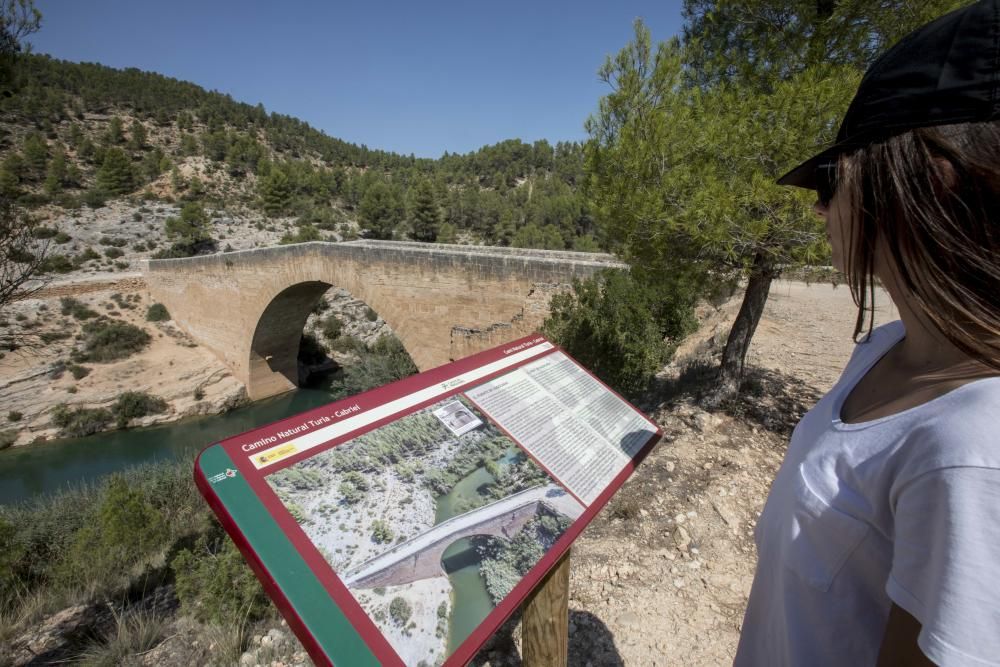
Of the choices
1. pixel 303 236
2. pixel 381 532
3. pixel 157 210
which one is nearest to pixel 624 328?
pixel 381 532

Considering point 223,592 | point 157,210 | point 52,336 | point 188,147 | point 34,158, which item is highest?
point 188,147

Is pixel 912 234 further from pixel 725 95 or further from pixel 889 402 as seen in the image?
pixel 725 95

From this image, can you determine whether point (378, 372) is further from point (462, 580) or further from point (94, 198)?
point (94, 198)

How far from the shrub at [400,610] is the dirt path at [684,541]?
4.91 ft

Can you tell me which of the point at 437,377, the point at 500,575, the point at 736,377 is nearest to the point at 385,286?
the point at 736,377

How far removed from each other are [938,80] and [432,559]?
129 centimetres

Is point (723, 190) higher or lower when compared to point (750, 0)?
lower

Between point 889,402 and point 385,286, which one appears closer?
point 889,402

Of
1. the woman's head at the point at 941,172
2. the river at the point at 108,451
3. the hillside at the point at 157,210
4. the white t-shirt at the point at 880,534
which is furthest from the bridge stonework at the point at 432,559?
the river at the point at 108,451

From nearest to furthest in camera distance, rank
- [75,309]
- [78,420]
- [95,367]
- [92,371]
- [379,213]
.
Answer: [78,420] < [92,371] < [95,367] < [75,309] < [379,213]

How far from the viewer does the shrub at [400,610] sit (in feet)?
3.27

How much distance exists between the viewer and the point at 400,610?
1.01 meters

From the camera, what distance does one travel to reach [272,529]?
42.0 inches

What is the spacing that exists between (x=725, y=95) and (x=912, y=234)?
3.14m
